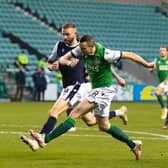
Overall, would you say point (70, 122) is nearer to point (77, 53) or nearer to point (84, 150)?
point (77, 53)

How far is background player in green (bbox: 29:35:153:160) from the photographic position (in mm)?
11648

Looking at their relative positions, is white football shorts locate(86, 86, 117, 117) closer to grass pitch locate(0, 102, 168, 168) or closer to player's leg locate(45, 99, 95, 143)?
player's leg locate(45, 99, 95, 143)

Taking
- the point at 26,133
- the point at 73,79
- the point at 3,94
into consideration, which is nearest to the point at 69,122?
the point at 73,79

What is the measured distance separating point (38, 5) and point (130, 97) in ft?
29.7

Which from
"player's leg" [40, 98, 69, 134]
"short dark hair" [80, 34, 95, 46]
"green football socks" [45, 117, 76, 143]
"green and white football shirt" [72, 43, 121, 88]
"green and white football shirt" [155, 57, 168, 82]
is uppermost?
"short dark hair" [80, 34, 95, 46]

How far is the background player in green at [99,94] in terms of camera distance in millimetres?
11648

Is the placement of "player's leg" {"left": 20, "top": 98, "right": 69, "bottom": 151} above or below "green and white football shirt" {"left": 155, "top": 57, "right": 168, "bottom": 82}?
above

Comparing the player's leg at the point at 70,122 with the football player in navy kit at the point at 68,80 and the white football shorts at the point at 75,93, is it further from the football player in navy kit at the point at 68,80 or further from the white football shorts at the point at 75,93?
the white football shorts at the point at 75,93

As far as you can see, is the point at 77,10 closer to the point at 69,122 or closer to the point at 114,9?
the point at 114,9

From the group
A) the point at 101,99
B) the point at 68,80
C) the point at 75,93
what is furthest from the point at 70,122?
the point at 68,80

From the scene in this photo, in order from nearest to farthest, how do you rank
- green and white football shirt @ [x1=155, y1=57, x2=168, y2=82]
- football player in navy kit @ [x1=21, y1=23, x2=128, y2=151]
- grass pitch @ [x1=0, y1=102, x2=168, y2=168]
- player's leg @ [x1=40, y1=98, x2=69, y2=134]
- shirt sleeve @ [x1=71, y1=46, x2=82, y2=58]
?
grass pitch @ [x1=0, y1=102, x2=168, y2=168], shirt sleeve @ [x1=71, y1=46, x2=82, y2=58], player's leg @ [x1=40, y1=98, x2=69, y2=134], football player in navy kit @ [x1=21, y1=23, x2=128, y2=151], green and white football shirt @ [x1=155, y1=57, x2=168, y2=82]

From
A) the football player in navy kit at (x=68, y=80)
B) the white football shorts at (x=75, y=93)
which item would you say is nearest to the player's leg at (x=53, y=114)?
the football player in navy kit at (x=68, y=80)

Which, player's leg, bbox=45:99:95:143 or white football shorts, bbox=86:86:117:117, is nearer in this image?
player's leg, bbox=45:99:95:143

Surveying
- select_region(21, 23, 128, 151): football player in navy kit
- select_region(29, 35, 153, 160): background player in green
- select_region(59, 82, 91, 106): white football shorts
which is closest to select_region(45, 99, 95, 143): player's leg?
select_region(29, 35, 153, 160): background player in green
